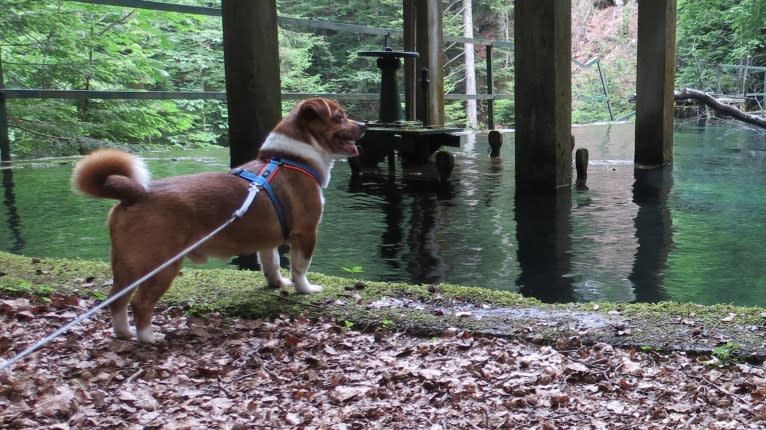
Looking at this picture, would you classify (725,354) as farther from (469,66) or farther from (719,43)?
(469,66)

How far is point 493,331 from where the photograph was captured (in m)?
3.47

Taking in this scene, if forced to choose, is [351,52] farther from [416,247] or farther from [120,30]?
[416,247]

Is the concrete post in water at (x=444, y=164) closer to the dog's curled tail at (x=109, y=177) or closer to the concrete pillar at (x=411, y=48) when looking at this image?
the concrete pillar at (x=411, y=48)

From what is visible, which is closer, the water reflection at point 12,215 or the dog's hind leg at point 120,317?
the dog's hind leg at point 120,317

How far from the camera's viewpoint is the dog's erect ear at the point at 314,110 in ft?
12.8

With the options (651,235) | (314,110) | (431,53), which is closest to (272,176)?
(314,110)

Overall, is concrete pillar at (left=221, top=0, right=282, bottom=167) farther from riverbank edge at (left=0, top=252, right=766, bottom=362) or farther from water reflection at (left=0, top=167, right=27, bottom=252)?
water reflection at (left=0, top=167, right=27, bottom=252)

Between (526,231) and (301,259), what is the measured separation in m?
2.63

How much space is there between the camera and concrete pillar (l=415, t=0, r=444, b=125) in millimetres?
10430

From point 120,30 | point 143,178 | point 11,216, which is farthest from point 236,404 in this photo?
point 120,30

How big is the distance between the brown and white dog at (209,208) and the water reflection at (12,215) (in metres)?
2.48

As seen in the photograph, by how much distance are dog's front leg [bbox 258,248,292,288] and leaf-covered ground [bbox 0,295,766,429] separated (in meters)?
0.54

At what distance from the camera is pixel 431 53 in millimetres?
10492

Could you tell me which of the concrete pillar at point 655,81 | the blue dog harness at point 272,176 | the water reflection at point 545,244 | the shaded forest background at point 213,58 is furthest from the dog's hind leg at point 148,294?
the shaded forest background at point 213,58
